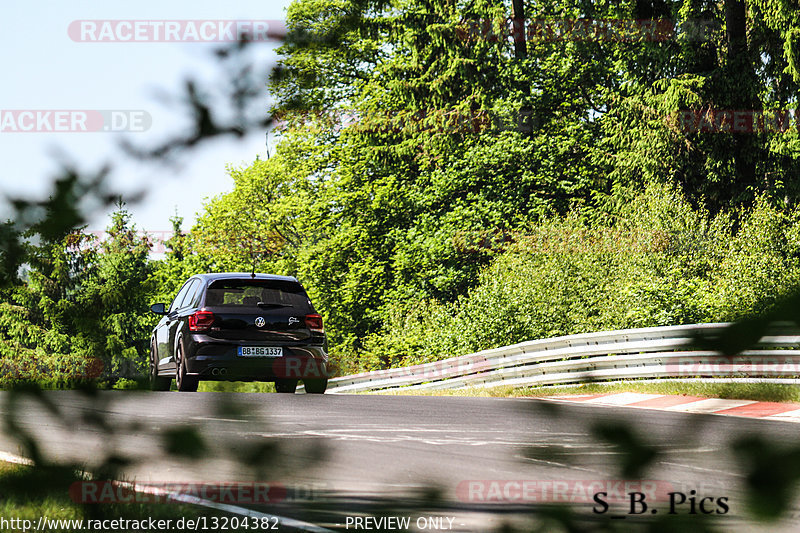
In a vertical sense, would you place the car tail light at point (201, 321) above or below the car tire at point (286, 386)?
above

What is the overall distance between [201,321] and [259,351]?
0.91 meters

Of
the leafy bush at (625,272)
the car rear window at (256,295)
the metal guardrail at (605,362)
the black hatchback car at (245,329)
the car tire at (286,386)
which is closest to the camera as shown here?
the metal guardrail at (605,362)

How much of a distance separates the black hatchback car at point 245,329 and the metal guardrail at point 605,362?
1966 mm

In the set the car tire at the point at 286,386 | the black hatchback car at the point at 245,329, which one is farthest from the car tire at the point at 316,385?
the car tire at the point at 286,386

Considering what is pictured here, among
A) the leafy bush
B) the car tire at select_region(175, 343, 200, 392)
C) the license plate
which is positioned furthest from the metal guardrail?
the car tire at select_region(175, 343, 200, 392)

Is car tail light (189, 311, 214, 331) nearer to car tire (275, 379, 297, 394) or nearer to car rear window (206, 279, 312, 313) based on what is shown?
car rear window (206, 279, 312, 313)

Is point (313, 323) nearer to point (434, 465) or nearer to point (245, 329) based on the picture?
point (245, 329)

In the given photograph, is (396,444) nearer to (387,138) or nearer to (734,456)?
(734,456)

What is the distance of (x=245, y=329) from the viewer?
14328 mm

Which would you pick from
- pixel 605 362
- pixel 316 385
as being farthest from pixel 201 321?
pixel 605 362

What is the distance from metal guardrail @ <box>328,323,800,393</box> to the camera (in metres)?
1.51

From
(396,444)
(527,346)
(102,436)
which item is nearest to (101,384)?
(102,436)

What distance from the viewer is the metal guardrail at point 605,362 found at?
59.4 inches

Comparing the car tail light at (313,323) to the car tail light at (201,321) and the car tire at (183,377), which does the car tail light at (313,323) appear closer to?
the car tail light at (201,321)
